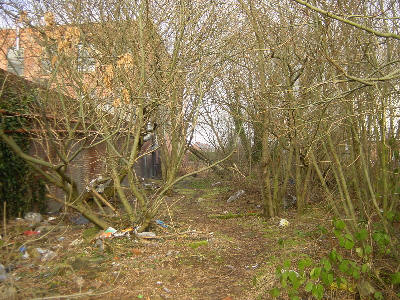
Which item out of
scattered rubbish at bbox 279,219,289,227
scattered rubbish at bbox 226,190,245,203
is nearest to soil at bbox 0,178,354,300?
scattered rubbish at bbox 279,219,289,227

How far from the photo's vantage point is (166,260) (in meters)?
5.69

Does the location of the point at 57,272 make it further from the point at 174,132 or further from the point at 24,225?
the point at 174,132

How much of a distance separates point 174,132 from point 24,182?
3105 millimetres

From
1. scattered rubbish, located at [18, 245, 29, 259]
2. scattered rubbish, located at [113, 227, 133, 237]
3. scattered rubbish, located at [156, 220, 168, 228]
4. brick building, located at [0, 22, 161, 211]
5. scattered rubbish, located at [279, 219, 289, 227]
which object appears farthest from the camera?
scattered rubbish, located at [279, 219, 289, 227]

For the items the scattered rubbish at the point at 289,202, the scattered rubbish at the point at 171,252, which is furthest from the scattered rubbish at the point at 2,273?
the scattered rubbish at the point at 289,202

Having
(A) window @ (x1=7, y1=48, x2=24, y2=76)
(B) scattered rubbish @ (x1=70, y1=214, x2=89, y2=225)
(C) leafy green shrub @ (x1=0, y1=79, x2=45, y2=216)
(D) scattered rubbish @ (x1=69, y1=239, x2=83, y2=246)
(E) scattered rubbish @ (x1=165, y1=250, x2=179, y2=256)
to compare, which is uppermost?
(A) window @ (x1=7, y1=48, x2=24, y2=76)

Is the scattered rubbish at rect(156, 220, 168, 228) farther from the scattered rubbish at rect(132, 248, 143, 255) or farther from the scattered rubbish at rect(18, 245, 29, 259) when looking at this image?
the scattered rubbish at rect(18, 245, 29, 259)

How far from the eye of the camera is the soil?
4.28 m

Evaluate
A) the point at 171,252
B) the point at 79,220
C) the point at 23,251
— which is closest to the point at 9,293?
the point at 23,251

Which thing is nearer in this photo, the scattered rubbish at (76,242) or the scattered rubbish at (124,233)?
the scattered rubbish at (76,242)

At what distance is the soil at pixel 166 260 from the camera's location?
4281mm

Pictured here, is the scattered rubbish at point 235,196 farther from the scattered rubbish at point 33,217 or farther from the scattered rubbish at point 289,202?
the scattered rubbish at point 33,217

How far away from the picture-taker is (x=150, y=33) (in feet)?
24.3

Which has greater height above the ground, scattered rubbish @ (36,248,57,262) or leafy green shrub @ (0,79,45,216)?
leafy green shrub @ (0,79,45,216)
